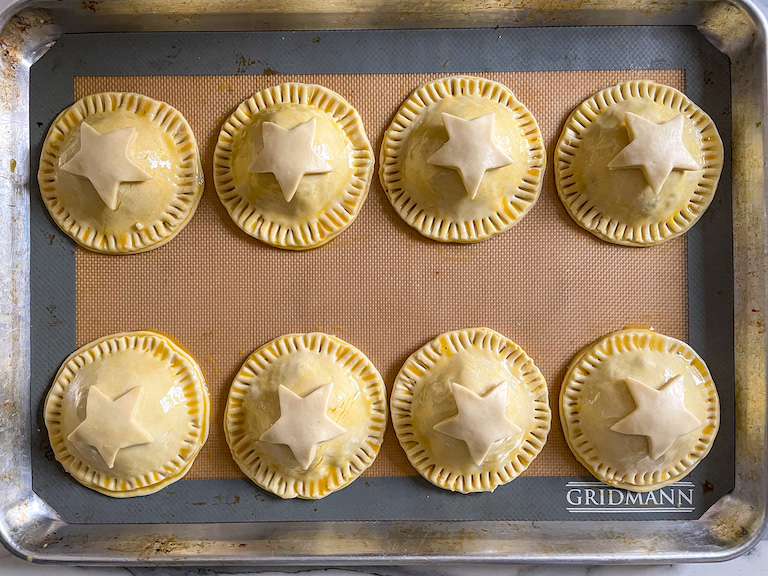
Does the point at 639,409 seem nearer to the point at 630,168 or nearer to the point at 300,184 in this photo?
the point at 630,168

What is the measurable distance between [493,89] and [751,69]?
0.92 m

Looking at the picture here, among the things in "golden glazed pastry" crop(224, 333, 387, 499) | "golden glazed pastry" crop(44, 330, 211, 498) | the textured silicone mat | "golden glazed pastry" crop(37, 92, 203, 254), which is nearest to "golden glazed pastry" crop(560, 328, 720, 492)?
the textured silicone mat

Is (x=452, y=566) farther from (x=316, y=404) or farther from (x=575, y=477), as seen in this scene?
(x=316, y=404)

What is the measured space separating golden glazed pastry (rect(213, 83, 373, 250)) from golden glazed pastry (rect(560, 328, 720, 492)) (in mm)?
1060

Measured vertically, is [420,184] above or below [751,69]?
below

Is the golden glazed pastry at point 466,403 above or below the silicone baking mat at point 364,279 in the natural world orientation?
below

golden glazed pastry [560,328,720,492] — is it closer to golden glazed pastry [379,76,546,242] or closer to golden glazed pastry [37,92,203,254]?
golden glazed pastry [379,76,546,242]

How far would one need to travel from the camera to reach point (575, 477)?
2016mm

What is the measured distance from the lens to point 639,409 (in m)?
1.85

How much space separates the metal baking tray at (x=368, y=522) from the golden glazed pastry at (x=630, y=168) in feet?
0.51

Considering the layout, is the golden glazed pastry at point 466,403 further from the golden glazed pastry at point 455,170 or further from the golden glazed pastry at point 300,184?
the golden glazed pastry at point 300,184

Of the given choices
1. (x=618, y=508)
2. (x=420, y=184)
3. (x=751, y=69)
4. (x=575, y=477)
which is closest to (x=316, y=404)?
(x=420, y=184)

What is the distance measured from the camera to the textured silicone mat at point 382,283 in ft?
6.66

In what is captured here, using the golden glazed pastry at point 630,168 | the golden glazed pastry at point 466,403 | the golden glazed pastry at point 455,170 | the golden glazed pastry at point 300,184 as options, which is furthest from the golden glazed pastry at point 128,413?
the golden glazed pastry at point 630,168
